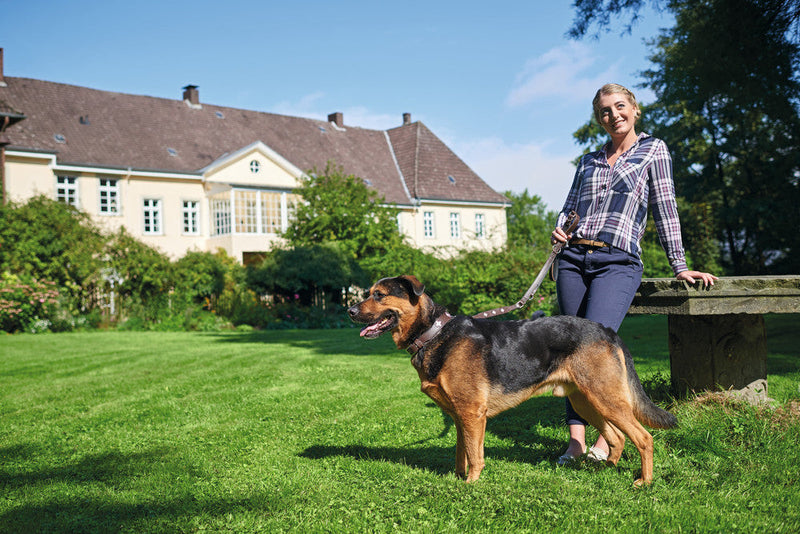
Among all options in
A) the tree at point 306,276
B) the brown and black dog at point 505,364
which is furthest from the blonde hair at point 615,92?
Answer: the tree at point 306,276

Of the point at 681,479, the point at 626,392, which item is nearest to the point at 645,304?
the point at 626,392

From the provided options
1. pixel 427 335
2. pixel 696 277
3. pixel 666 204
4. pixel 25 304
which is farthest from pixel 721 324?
pixel 25 304

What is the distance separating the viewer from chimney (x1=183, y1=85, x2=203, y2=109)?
35.0 m

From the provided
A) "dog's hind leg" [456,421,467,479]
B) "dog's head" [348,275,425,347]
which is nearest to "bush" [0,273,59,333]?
"dog's head" [348,275,425,347]

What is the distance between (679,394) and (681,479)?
150 centimetres

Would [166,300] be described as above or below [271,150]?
below

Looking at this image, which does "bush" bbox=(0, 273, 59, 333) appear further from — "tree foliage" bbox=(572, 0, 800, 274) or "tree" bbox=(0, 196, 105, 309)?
"tree foliage" bbox=(572, 0, 800, 274)

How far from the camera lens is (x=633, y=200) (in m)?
4.50

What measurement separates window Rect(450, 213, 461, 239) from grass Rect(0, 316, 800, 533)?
1269 inches

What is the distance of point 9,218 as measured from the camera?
20609 millimetres

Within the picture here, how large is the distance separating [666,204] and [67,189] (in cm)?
2860

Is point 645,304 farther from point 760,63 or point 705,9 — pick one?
point 705,9

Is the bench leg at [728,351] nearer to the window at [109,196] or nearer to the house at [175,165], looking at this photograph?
the house at [175,165]

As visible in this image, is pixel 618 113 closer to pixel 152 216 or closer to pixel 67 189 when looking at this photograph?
pixel 67 189
